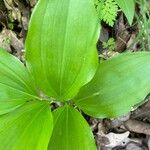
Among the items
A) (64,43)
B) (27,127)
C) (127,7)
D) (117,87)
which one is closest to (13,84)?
(27,127)

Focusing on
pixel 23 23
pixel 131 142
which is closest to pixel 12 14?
pixel 23 23

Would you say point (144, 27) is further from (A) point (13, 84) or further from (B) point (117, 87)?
(A) point (13, 84)

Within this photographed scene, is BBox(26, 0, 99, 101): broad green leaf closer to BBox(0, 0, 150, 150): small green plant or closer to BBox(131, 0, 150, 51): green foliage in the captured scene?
BBox(0, 0, 150, 150): small green plant

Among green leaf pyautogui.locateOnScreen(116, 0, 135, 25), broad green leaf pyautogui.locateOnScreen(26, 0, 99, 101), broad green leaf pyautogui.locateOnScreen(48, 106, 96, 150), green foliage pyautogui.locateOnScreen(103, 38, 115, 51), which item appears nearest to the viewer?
broad green leaf pyautogui.locateOnScreen(26, 0, 99, 101)

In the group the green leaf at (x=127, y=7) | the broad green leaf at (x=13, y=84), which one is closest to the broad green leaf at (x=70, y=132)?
the broad green leaf at (x=13, y=84)

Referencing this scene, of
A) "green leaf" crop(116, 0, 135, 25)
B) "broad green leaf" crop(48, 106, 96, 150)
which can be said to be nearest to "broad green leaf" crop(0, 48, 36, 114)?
"broad green leaf" crop(48, 106, 96, 150)

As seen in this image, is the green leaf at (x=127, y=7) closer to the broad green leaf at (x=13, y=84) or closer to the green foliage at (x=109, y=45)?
the green foliage at (x=109, y=45)

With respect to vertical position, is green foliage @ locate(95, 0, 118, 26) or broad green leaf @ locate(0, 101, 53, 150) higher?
green foliage @ locate(95, 0, 118, 26)
